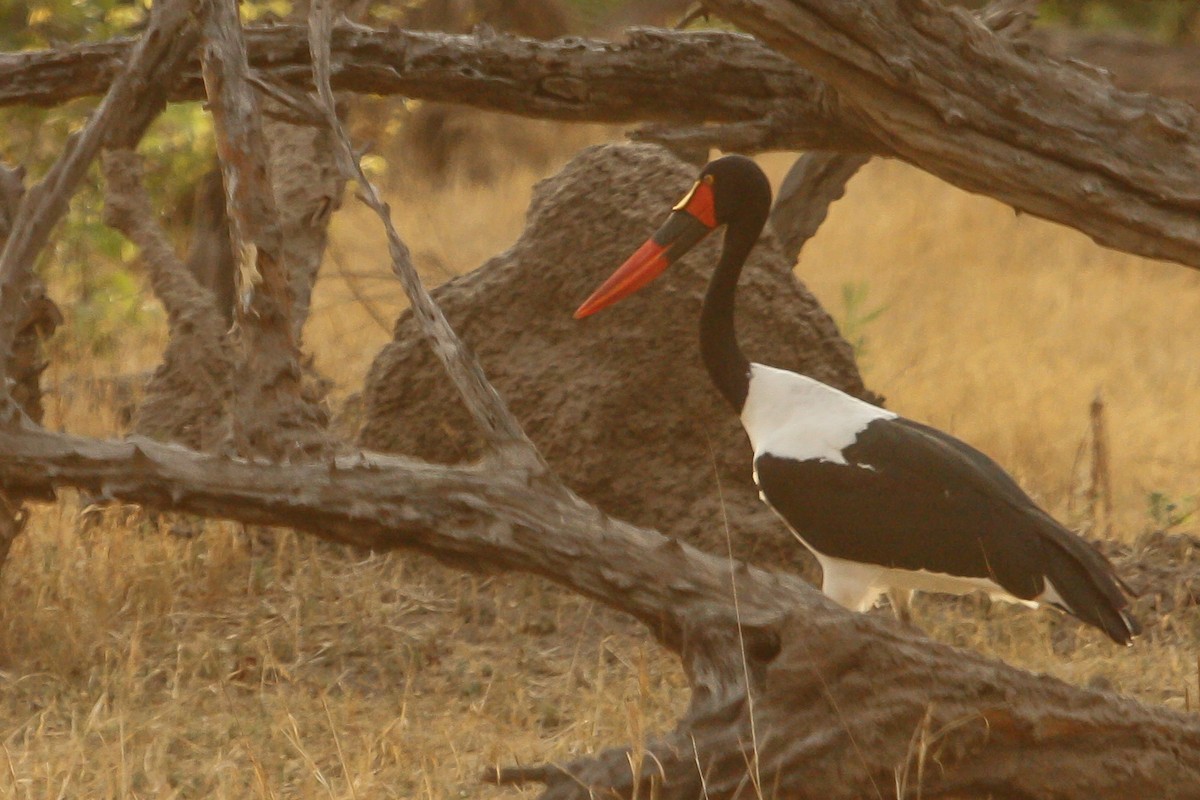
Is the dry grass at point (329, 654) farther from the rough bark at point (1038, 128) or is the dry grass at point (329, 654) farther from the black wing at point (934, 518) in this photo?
the rough bark at point (1038, 128)

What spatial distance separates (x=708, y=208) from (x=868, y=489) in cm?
89

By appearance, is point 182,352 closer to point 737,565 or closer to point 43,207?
point 43,207

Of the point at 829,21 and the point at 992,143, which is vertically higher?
the point at 829,21

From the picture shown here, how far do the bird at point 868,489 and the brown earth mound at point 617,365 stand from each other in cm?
56

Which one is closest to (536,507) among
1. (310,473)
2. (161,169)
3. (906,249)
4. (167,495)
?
(310,473)

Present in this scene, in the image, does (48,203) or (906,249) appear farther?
(906,249)

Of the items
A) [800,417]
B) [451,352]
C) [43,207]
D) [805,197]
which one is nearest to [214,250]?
[805,197]

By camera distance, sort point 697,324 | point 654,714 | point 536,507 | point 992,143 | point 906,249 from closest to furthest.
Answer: point 536,507 → point 992,143 → point 654,714 → point 697,324 → point 906,249

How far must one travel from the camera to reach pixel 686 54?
13.3 ft

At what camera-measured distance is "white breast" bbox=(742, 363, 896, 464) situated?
383 centimetres

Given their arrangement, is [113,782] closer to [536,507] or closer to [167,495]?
[167,495]

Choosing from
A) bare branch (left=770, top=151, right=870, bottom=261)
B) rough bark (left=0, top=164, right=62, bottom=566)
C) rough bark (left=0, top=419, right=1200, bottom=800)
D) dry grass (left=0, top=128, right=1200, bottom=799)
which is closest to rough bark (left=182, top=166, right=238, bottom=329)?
dry grass (left=0, top=128, right=1200, bottom=799)

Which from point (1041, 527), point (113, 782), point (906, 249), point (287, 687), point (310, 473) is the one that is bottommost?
point (906, 249)

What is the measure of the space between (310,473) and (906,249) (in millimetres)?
7376
